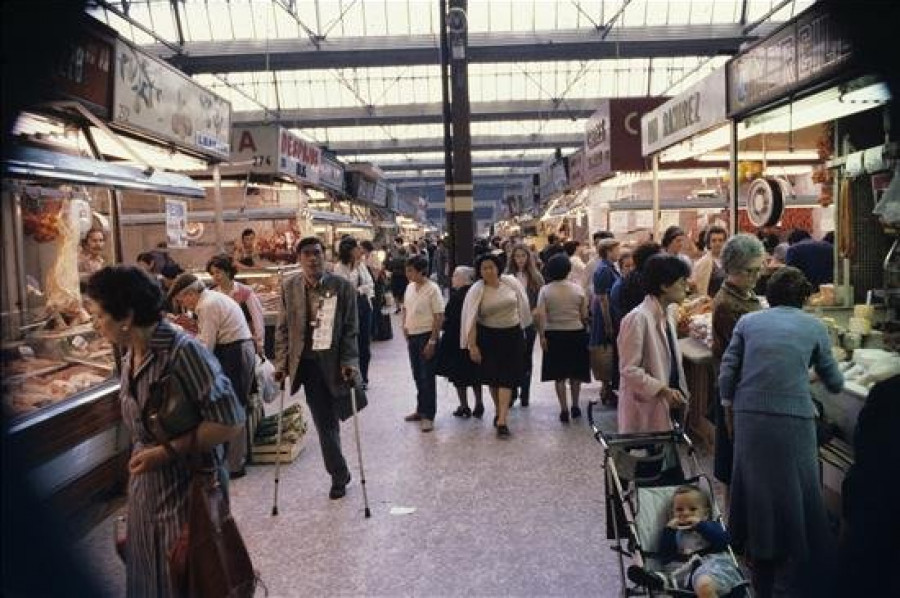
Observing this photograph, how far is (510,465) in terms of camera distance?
5.94 metres

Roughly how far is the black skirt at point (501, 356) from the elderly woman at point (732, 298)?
267 cm

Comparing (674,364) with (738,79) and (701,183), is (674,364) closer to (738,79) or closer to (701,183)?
(738,79)

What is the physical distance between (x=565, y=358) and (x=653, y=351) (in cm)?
312

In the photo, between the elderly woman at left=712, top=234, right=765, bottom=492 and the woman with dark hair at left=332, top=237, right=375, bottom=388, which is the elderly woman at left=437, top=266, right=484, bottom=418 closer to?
the woman with dark hair at left=332, top=237, right=375, bottom=388

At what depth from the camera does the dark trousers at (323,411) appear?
5.30 meters

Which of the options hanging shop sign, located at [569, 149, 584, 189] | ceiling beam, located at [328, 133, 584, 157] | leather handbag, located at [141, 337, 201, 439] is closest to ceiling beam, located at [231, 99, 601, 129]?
ceiling beam, located at [328, 133, 584, 157]

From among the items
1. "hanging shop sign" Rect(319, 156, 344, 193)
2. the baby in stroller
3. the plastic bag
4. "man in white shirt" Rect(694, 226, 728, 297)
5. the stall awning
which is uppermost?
"hanging shop sign" Rect(319, 156, 344, 193)

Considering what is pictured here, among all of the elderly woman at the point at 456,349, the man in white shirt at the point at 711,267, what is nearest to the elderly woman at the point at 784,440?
the elderly woman at the point at 456,349

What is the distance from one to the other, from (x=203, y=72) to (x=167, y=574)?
64.3ft

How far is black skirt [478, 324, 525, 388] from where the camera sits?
6863mm

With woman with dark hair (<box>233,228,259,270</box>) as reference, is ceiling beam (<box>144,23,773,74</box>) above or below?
above

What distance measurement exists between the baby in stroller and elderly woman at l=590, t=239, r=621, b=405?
4043mm

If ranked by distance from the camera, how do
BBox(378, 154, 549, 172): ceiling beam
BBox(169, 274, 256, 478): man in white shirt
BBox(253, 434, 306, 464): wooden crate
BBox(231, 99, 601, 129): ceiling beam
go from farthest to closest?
BBox(378, 154, 549, 172): ceiling beam, BBox(231, 99, 601, 129): ceiling beam, BBox(253, 434, 306, 464): wooden crate, BBox(169, 274, 256, 478): man in white shirt

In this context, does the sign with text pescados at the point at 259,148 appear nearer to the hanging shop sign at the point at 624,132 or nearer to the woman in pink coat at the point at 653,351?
the hanging shop sign at the point at 624,132
